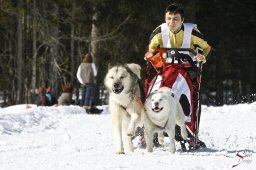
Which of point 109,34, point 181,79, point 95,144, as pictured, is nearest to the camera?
point 181,79

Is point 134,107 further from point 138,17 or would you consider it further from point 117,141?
point 138,17

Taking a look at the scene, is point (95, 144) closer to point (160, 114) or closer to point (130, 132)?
point (130, 132)

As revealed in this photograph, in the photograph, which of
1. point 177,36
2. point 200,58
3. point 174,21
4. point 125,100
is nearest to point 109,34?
point 177,36

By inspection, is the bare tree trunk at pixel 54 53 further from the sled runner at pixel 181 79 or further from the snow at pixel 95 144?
the sled runner at pixel 181 79

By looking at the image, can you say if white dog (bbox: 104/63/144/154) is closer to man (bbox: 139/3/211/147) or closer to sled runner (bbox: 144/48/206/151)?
sled runner (bbox: 144/48/206/151)

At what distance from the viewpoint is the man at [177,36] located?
7520mm

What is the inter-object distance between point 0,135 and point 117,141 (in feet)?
13.3

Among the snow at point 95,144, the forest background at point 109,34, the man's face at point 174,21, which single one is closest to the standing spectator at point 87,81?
the snow at point 95,144

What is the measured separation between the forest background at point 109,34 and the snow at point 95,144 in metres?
9.30

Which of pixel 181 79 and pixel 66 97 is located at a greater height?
pixel 181 79

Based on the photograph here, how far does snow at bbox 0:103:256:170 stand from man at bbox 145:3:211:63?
4.03ft

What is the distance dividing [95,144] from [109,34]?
18855 millimetres

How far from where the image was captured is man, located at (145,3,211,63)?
7.52 metres

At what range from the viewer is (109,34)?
27234mm
